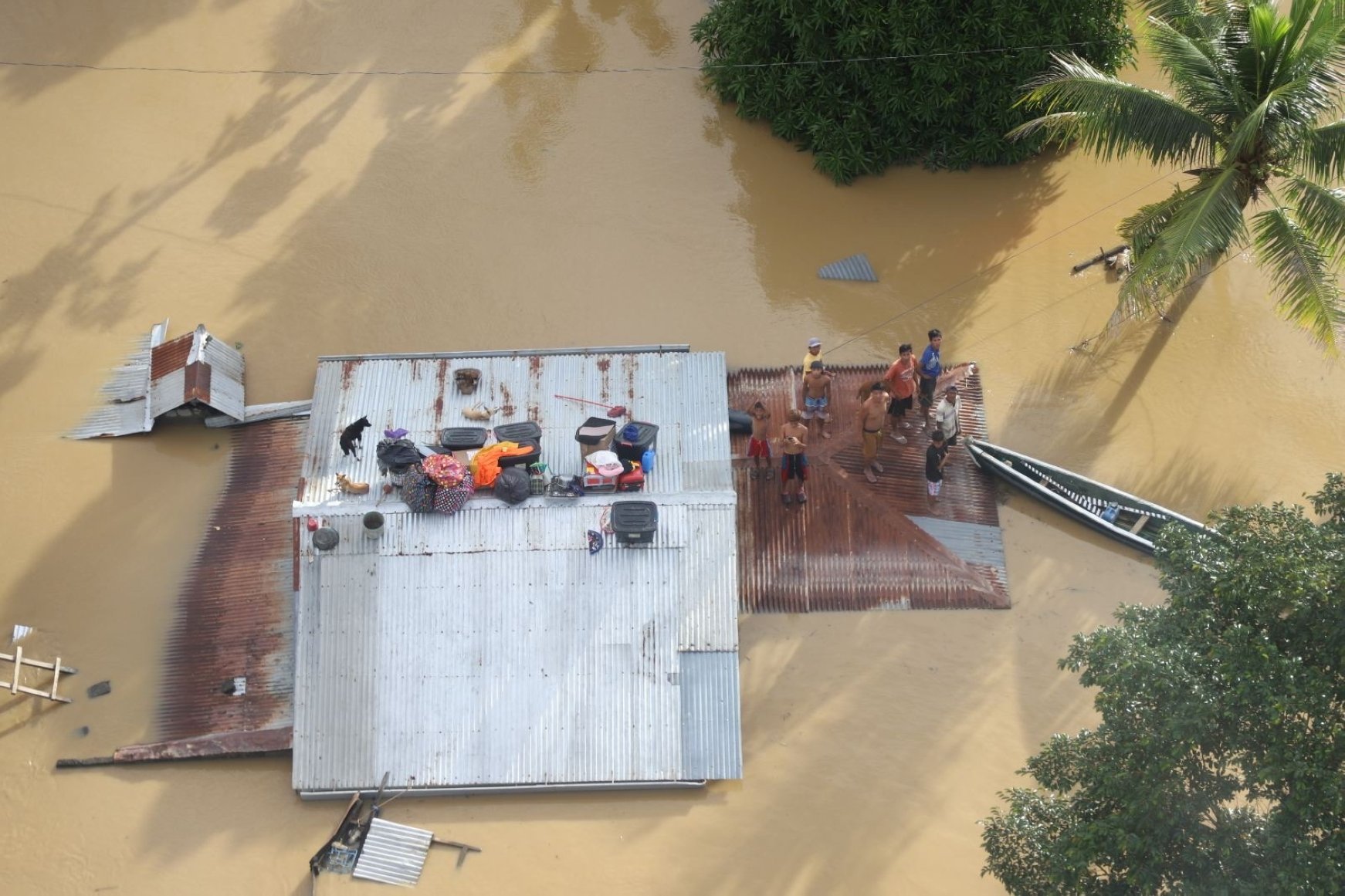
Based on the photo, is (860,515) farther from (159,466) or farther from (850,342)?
(159,466)

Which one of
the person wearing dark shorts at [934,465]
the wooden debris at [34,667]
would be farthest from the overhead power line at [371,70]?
the wooden debris at [34,667]

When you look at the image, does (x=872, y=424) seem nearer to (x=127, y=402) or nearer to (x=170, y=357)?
(x=170, y=357)

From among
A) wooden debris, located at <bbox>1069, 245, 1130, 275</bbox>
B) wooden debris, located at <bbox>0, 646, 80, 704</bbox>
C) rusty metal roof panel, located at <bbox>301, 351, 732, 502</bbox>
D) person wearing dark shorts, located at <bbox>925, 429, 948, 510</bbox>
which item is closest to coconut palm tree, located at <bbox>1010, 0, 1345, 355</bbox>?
wooden debris, located at <bbox>1069, 245, 1130, 275</bbox>

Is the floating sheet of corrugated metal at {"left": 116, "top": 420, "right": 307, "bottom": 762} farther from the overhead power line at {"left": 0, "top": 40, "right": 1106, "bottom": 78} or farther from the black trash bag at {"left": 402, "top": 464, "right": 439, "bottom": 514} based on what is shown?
the overhead power line at {"left": 0, "top": 40, "right": 1106, "bottom": 78}

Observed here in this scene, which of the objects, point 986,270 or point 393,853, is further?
point 986,270

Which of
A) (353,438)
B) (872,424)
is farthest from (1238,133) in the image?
(353,438)

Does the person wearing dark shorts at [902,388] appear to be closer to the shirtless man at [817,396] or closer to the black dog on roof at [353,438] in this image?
the shirtless man at [817,396]
